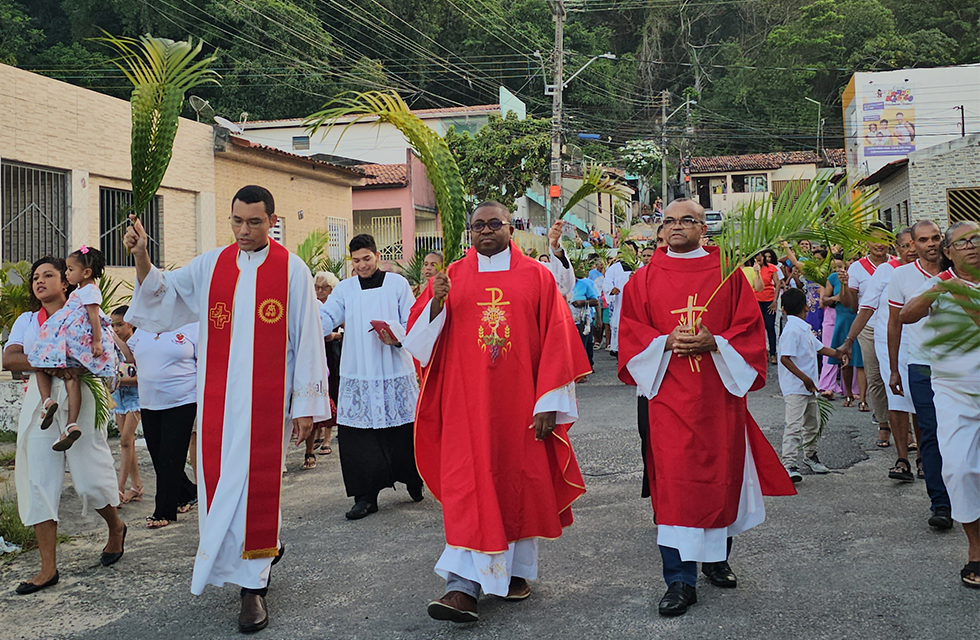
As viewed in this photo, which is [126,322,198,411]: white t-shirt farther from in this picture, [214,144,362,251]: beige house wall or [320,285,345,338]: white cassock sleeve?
[214,144,362,251]: beige house wall

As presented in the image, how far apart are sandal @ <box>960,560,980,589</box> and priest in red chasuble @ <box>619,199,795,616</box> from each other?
886mm

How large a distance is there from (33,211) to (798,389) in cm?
1017

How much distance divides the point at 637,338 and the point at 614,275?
37.6 ft

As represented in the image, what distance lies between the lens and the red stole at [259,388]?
475 centimetres

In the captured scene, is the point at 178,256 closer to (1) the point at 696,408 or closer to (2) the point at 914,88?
(1) the point at 696,408

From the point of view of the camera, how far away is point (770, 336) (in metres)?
15.7

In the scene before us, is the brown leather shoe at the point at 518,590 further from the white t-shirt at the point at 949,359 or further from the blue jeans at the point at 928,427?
the blue jeans at the point at 928,427

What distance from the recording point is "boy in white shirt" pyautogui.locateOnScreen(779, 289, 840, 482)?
7.28 m

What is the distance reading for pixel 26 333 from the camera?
5.48 m

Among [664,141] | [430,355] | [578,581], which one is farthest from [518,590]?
[664,141]

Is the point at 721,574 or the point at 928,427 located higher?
the point at 928,427

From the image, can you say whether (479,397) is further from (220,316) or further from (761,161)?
(761,161)

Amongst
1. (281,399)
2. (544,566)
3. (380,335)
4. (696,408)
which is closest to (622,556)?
(544,566)

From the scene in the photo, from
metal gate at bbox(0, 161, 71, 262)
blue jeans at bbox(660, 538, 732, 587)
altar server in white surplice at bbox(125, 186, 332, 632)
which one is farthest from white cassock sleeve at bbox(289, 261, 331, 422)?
metal gate at bbox(0, 161, 71, 262)
